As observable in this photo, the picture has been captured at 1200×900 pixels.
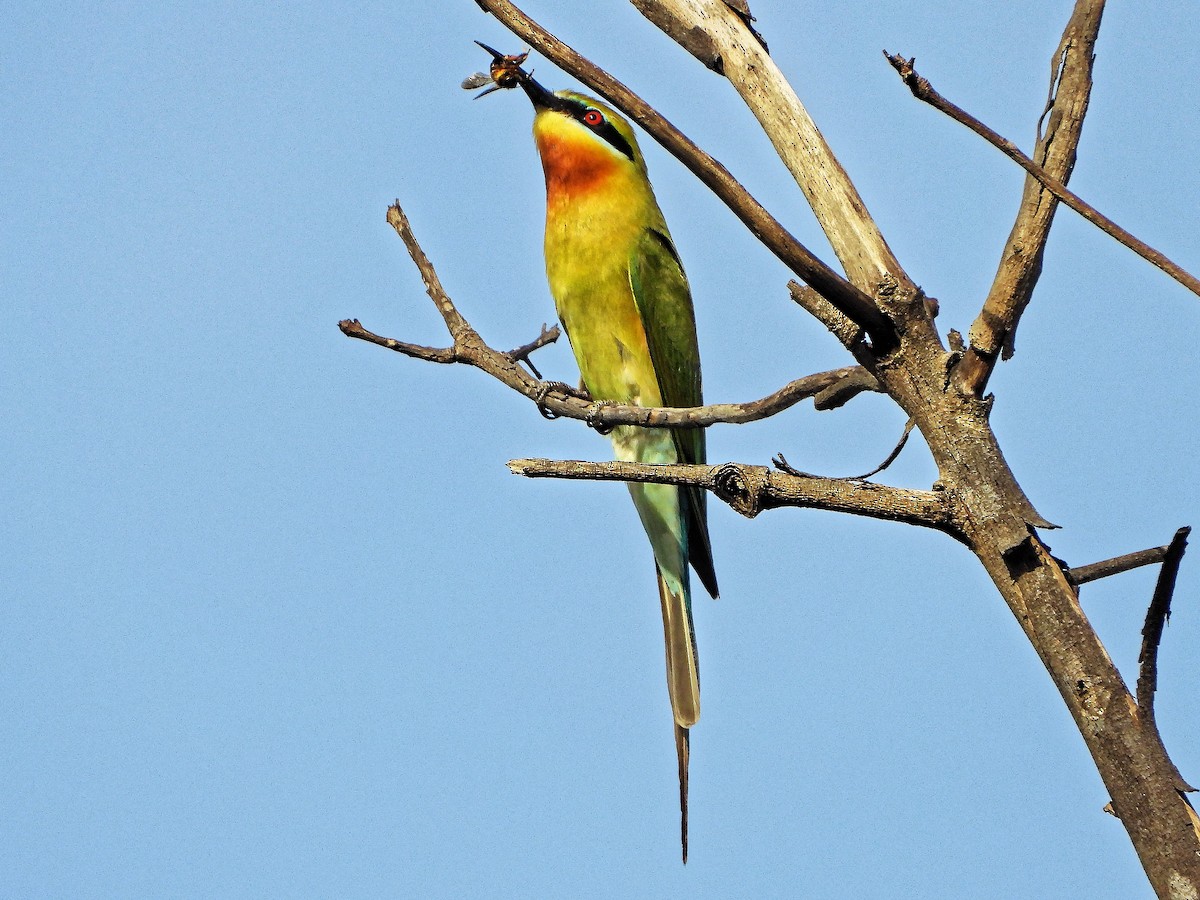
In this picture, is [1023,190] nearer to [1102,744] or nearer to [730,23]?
[730,23]

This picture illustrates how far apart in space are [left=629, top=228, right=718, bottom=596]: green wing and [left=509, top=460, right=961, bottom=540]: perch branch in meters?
2.21

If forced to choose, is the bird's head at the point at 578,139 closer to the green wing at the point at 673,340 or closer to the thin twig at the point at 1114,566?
the green wing at the point at 673,340

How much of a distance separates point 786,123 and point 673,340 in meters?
2.32

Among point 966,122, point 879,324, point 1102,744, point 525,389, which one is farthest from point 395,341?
point 1102,744

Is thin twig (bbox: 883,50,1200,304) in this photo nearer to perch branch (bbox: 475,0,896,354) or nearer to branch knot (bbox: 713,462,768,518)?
perch branch (bbox: 475,0,896,354)

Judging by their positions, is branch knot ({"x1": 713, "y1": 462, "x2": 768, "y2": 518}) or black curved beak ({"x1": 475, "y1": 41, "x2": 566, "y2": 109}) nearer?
branch knot ({"x1": 713, "y1": 462, "x2": 768, "y2": 518})

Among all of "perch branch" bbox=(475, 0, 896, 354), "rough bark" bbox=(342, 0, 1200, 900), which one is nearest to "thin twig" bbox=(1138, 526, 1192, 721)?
"rough bark" bbox=(342, 0, 1200, 900)

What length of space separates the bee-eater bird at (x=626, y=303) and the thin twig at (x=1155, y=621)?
2.66 metres

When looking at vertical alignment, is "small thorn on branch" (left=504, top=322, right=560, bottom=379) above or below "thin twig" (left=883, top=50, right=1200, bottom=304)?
above

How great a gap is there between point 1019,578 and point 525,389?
76.1 inches

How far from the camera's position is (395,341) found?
3.51 meters

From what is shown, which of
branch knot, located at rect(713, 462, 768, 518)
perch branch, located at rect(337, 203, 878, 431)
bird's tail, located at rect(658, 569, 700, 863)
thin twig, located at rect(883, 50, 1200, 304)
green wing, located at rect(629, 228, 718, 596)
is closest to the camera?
thin twig, located at rect(883, 50, 1200, 304)

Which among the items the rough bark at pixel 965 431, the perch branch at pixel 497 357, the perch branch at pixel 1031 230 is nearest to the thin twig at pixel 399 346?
the perch branch at pixel 497 357

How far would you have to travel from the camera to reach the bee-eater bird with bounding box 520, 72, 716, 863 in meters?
→ 4.65
